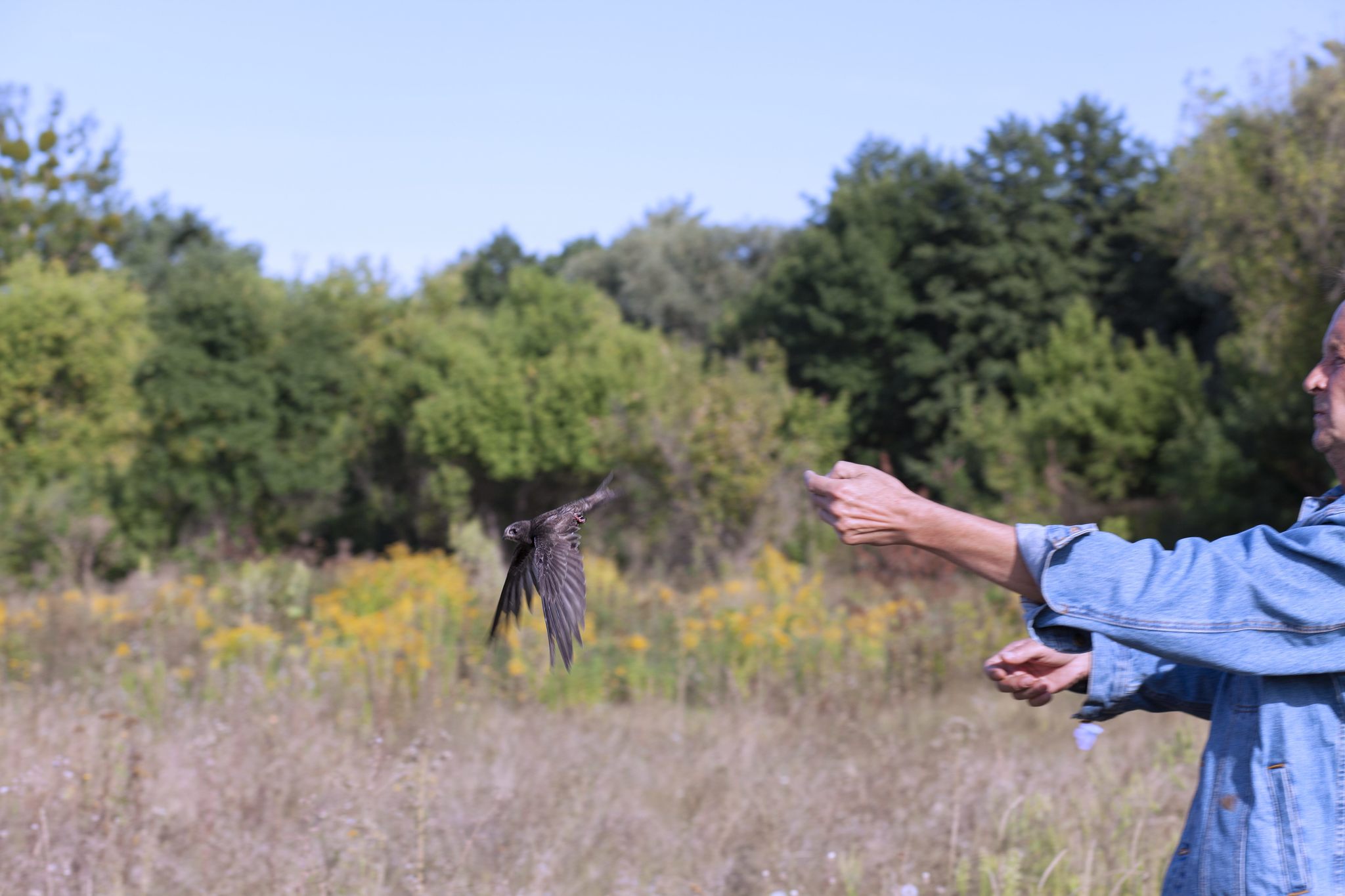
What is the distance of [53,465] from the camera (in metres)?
19.9

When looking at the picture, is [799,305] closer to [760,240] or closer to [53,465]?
[760,240]

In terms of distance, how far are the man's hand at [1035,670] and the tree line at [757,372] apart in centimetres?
963

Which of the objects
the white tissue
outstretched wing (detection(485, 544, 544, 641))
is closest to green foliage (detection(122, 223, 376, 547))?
outstretched wing (detection(485, 544, 544, 641))

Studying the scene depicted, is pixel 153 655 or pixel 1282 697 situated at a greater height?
pixel 1282 697

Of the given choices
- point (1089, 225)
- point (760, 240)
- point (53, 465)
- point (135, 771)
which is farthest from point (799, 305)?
point (135, 771)

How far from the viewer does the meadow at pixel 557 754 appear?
9.84 feet

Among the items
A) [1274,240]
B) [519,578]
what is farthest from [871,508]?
[1274,240]

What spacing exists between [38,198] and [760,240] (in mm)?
23425

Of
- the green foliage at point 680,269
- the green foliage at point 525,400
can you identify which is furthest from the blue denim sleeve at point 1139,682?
the green foliage at point 680,269

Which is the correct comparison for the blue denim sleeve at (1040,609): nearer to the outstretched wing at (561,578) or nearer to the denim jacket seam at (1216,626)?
the denim jacket seam at (1216,626)

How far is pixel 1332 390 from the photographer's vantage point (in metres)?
1.42

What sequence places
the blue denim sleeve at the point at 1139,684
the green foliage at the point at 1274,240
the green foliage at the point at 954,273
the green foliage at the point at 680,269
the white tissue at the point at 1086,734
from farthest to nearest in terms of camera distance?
1. the green foliage at the point at 680,269
2. the green foliage at the point at 954,273
3. the green foliage at the point at 1274,240
4. the white tissue at the point at 1086,734
5. the blue denim sleeve at the point at 1139,684

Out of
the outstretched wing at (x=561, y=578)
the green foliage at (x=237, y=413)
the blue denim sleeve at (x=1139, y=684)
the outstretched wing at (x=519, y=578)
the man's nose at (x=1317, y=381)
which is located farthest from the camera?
the green foliage at (x=237, y=413)

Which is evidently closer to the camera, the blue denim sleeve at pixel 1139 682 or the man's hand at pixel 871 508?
the man's hand at pixel 871 508
